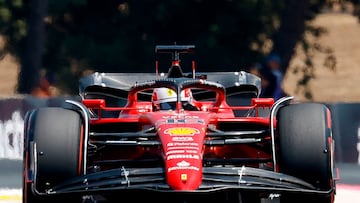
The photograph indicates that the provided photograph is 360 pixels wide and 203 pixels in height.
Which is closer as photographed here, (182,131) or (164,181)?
(164,181)

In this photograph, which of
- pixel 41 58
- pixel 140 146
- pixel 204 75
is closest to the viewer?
pixel 140 146

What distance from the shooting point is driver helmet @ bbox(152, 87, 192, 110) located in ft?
38.7

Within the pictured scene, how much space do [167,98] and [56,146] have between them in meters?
2.02

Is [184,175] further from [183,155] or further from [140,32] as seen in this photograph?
[140,32]

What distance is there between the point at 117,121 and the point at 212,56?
72.9 ft

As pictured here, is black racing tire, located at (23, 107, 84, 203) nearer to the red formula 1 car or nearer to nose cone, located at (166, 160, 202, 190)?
the red formula 1 car

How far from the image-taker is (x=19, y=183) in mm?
17109

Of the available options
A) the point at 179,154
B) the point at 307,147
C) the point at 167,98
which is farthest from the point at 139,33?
the point at 179,154

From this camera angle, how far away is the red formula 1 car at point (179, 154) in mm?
9625

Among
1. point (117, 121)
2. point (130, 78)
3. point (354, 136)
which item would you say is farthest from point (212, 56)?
point (117, 121)

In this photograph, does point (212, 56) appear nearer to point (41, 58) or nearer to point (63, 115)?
point (41, 58)

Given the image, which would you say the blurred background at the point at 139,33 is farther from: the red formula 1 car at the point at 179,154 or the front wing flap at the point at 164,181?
the front wing flap at the point at 164,181

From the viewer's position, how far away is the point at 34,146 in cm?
1008

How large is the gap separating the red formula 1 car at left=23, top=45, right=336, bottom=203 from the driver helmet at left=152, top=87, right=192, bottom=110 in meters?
0.26
